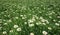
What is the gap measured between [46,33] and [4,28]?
1342mm

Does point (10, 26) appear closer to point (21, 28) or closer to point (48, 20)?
point (21, 28)

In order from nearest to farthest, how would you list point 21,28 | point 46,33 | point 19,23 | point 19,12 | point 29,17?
point 46,33, point 21,28, point 19,23, point 29,17, point 19,12

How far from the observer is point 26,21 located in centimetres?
442

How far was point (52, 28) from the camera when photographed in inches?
159

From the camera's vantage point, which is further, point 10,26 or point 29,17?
point 29,17

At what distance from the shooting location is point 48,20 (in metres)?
4.56

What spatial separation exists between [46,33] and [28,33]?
1.74 ft

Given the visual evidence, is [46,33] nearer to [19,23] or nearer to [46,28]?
[46,28]

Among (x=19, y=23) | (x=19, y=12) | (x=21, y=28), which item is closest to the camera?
(x=21, y=28)

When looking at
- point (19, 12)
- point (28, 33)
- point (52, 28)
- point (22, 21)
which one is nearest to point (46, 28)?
point (52, 28)

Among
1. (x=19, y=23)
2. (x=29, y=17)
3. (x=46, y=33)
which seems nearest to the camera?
(x=46, y=33)

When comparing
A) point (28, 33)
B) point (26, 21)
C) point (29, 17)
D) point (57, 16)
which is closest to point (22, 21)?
point (26, 21)

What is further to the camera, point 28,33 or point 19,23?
point 19,23

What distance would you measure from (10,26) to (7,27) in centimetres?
10
